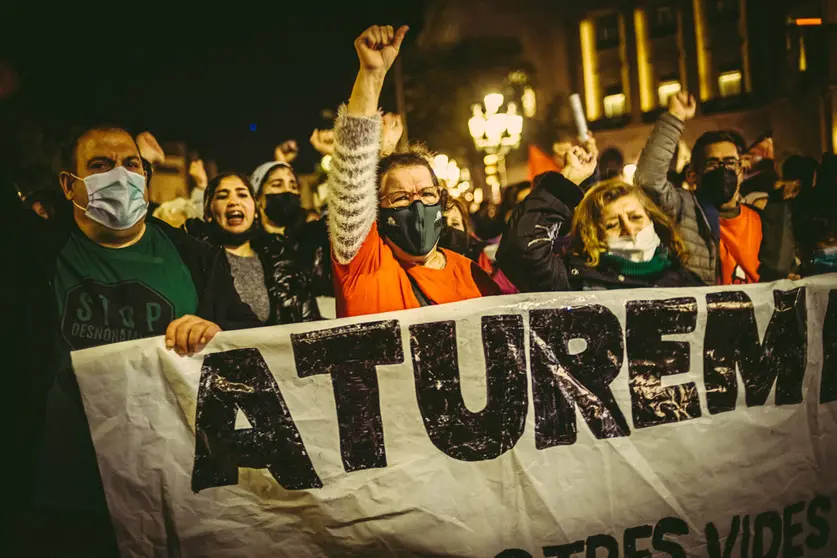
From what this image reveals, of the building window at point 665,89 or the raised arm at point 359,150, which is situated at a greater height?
the building window at point 665,89

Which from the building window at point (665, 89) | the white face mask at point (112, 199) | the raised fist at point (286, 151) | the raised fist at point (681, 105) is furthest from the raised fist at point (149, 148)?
the building window at point (665, 89)

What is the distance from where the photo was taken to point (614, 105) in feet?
110

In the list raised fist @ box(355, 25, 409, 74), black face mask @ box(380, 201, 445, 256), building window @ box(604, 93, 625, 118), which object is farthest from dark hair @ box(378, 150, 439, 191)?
building window @ box(604, 93, 625, 118)

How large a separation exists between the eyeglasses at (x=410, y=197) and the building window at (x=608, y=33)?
1285 inches

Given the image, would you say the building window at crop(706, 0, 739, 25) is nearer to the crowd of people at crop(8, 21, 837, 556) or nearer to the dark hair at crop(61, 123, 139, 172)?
the crowd of people at crop(8, 21, 837, 556)

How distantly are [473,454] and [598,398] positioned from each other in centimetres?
51

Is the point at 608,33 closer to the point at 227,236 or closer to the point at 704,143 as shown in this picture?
the point at 704,143

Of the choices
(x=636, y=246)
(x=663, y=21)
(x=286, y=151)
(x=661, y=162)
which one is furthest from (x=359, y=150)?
(x=663, y=21)

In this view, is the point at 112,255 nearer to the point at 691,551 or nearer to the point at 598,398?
the point at 598,398

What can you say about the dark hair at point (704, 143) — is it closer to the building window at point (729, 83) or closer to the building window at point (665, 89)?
the building window at point (729, 83)

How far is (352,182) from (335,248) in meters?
0.26

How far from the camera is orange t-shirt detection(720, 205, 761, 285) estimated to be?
4.05 metres

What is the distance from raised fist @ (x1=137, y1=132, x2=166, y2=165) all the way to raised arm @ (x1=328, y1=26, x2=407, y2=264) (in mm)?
1401

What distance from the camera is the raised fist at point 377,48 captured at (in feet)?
8.68
